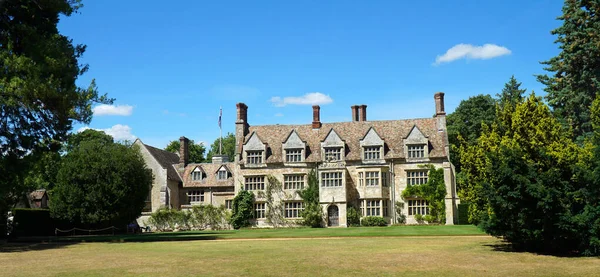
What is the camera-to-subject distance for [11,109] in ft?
77.9

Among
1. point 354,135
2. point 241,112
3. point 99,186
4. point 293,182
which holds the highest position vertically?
point 241,112

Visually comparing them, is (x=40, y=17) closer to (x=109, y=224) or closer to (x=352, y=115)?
(x=109, y=224)

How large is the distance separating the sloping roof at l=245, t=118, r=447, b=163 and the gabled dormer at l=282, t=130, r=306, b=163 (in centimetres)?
58

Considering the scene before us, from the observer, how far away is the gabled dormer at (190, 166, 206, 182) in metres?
52.1

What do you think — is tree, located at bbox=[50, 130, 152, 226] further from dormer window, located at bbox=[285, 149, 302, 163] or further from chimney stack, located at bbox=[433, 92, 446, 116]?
chimney stack, located at bbox=[433, 92, 446, 116]

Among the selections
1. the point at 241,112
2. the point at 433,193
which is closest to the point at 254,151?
the point at 241,112

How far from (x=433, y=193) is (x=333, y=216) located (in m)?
9.02

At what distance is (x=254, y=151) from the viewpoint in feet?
159

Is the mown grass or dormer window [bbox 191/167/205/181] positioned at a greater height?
dormer window [bbox 191/167/205/181]

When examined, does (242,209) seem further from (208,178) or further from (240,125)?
(240,125)

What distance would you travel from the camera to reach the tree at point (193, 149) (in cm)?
8225

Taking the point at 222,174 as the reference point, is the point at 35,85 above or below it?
above

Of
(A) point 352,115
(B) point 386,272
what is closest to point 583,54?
(A) point 352,115

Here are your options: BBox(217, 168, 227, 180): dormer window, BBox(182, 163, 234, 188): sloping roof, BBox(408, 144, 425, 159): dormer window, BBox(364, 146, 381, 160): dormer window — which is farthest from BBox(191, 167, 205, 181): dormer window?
BBox(408, 144, 425, 159): dormer window
